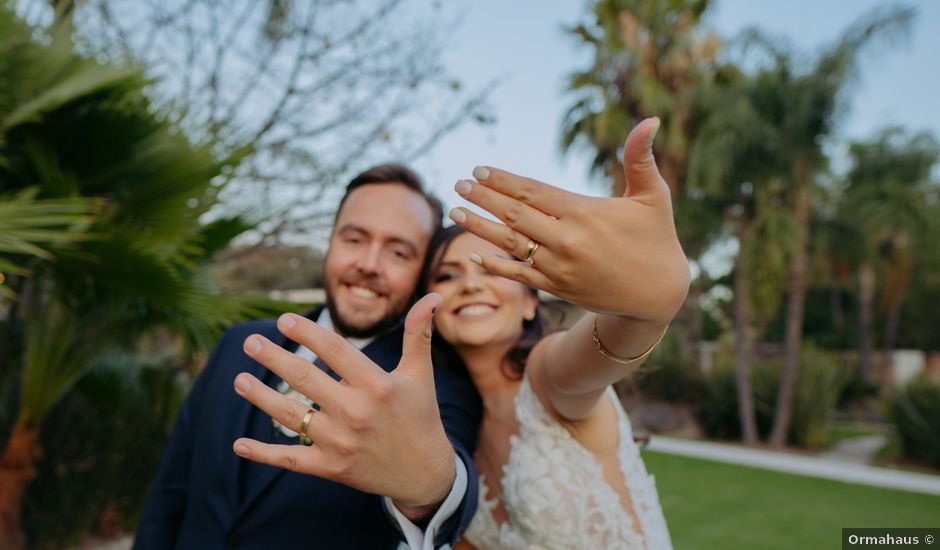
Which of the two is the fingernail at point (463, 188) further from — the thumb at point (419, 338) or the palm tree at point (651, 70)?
the palm tree at point (651, 70)

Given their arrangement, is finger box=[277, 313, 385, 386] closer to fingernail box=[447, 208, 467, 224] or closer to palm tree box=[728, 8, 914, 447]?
fingernail box=[447, 208, 467, 224]

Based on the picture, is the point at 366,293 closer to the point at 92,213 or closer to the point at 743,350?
the point at 92,213

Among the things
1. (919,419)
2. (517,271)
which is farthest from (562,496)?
(919,419)

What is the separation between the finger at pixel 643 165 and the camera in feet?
3.39

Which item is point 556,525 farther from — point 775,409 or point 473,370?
Answer: point 775,409

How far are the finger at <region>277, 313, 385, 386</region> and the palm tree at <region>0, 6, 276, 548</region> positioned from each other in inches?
74.0

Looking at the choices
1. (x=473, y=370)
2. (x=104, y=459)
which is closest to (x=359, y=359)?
(x=473, y=370)

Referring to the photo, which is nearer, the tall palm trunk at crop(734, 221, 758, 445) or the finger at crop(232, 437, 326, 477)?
the finger at crop(232, 437, 326, 477)

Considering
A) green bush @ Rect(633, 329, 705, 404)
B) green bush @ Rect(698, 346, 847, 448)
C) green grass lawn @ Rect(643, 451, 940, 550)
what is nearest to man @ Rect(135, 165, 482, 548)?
green grass lawn @ Rect(643, 451, 940, 550)

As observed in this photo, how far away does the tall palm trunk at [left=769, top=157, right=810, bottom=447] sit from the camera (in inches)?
483

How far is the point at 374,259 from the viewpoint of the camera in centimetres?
218

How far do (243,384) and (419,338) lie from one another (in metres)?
0.31

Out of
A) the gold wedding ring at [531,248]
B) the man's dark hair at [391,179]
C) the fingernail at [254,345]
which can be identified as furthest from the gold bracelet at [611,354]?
the man's dark hair at [391,179]

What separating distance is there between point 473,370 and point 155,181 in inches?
72.4
